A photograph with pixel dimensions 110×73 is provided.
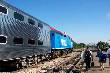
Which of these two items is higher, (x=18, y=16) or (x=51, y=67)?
(x=18, y=16)

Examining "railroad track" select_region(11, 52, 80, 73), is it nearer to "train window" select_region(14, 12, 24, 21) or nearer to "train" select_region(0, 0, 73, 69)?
"train" select_region(0, 0, 73, 69)

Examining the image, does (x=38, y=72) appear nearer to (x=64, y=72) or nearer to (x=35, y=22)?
(x=64, y=72)

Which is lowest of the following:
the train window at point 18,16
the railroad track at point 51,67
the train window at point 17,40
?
the railroad track at point 51,67

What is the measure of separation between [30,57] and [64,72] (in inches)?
213

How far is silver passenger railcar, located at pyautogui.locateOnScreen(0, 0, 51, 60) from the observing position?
16.2 m

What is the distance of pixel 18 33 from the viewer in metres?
18.5

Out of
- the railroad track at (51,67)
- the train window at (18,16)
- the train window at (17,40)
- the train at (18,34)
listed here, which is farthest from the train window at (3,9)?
the railroad track at (51,67)

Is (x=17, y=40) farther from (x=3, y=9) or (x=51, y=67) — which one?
(x=51, y=67)

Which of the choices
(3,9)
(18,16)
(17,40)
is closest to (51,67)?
(17,40)

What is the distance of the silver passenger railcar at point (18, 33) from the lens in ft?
53.2

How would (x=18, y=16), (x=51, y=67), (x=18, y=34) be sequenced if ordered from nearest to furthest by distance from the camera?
(x=18, y=34), (x=18, y=16), (x=51, y=67)

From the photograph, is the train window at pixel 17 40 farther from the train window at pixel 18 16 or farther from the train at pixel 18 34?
the train window at pixel 18 16

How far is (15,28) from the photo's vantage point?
18062mm

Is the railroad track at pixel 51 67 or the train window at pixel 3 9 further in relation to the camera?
the railroad track at pixel 51 67
